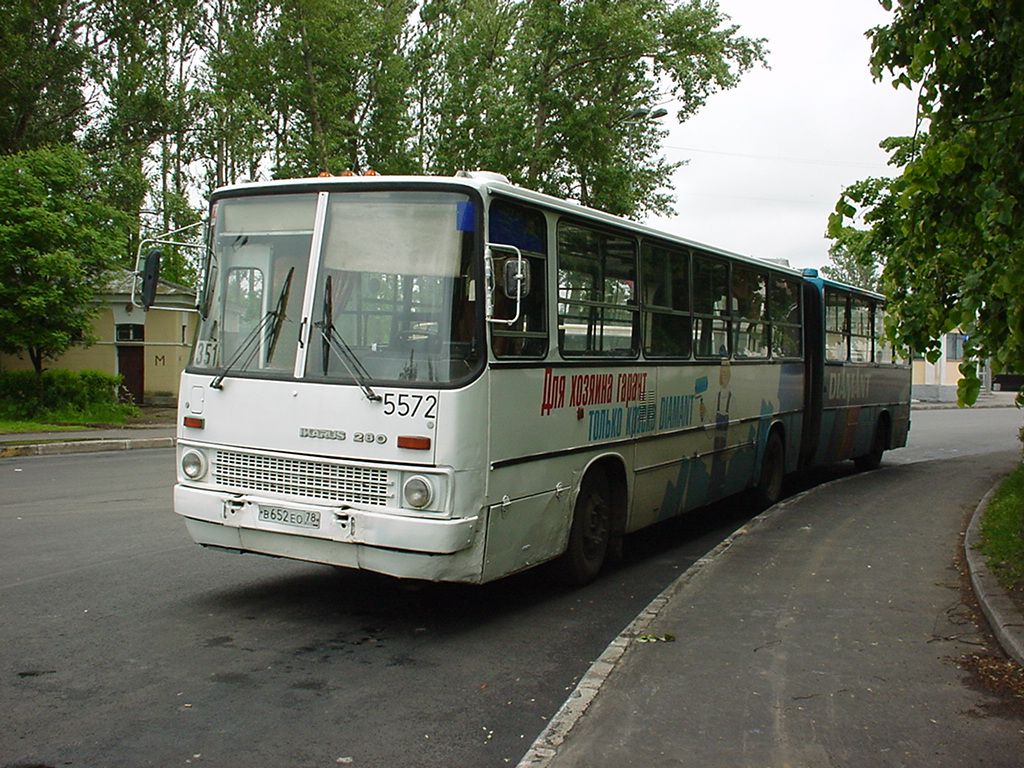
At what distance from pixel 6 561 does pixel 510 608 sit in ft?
13.9

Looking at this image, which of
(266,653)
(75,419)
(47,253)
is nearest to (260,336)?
(266,653)

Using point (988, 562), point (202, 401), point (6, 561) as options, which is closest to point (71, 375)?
point (6, 561)

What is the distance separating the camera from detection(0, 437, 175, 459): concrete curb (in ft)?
63.3

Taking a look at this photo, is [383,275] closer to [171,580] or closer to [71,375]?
[171,580]

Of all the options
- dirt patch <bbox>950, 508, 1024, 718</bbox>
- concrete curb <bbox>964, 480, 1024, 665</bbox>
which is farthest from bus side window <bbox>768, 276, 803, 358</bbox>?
dirt patch <bbox>950, 508, 1024, 718</bbox>

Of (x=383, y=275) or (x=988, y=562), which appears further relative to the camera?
(x=988, y=562)

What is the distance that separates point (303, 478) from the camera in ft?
22.8

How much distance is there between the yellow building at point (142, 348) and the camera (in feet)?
108

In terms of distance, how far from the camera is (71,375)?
1047 inches

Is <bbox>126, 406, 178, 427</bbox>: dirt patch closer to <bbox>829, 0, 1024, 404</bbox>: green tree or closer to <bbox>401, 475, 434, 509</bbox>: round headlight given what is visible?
<bbox>401, 475, 434, 509</bbox>: round headlight

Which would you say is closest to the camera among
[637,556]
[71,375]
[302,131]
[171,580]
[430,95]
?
[171,580]

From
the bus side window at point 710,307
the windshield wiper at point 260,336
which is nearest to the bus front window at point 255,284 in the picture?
the windshield wiper at point 260,336

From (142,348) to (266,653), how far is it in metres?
28.8

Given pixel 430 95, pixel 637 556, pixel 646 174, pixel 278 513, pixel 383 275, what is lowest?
pixel 637 556
